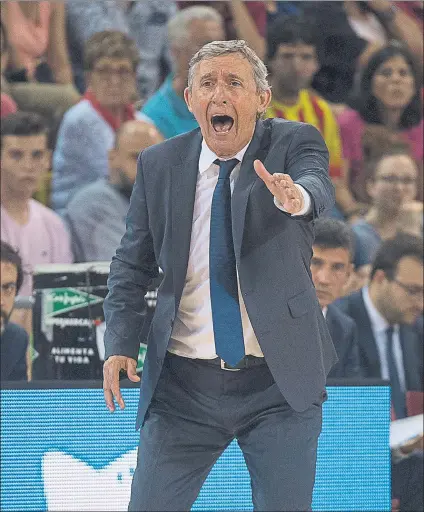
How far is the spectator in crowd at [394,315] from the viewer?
17.6 ft

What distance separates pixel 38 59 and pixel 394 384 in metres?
2.76

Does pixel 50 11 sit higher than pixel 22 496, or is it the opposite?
pixel 50 11

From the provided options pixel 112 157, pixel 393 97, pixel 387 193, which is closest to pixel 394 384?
pixel 387 193

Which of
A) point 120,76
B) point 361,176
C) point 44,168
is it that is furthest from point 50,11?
point 361,176

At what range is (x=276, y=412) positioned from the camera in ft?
8.39

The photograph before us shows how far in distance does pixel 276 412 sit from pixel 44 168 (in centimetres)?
356

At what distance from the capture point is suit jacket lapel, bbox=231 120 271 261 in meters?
2.52

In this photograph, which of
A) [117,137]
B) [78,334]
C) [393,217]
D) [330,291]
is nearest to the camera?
[78,334]

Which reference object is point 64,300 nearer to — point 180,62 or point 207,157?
point 207,157

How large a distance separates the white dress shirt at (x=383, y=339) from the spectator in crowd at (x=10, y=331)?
1821 millimetres

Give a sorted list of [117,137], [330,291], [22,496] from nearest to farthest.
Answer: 1. [22,496]
2. [330,291]
3. [117,137]

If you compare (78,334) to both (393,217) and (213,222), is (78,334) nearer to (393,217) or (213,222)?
(213,222)

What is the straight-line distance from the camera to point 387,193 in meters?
6.23

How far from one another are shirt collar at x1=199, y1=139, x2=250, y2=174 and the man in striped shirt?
364 cm
